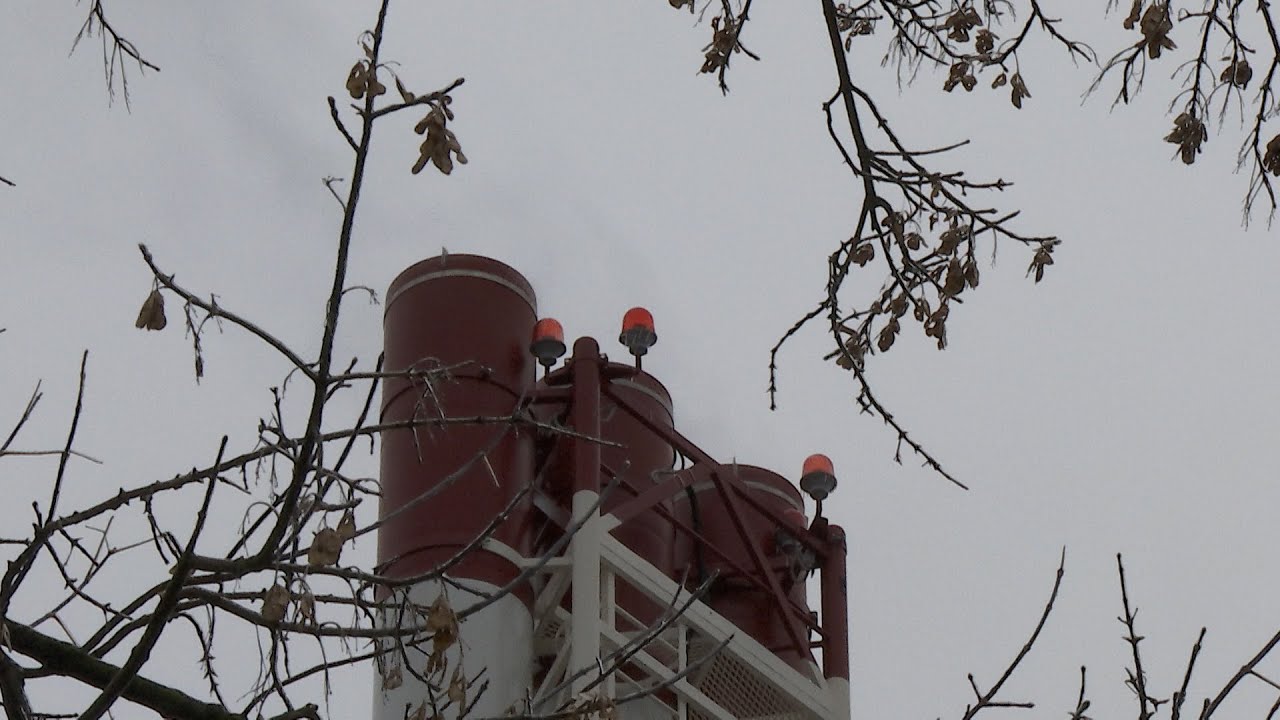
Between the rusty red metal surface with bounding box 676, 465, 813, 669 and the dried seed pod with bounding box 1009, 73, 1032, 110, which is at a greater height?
the rusty red metal surface with bounding box 676, 465, 813, 669

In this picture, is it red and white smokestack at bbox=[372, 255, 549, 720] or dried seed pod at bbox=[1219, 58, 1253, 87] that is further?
red and white smokestack at bbox=[372, 255, 549, 720]

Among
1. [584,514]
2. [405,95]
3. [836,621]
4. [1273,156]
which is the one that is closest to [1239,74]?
[1273,156]

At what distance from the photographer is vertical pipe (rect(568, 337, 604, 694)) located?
14.0 meters

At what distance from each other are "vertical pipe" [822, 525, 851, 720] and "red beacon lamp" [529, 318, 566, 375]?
2771mm

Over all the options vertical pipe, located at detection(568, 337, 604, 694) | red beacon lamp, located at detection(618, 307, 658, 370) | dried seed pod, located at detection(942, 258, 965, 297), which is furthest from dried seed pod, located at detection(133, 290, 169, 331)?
red beacon lamp, located at detection(618, 307, 658, 370)

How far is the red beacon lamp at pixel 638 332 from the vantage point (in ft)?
51.4

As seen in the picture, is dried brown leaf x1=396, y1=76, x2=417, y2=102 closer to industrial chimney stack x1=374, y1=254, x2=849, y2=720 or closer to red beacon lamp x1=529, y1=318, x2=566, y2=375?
industrial chimney stack x1=374, y1=254, x2=849, y2=720

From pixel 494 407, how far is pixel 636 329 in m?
1.29

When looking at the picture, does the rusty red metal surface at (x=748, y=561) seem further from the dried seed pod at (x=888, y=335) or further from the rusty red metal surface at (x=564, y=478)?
the dried seed pod at (x=888, y=335)

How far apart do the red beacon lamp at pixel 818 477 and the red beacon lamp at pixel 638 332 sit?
1700mm

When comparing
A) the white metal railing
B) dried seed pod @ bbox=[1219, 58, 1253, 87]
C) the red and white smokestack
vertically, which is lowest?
dried seed pod @ bbox=[1219, 58, 1253, 87]

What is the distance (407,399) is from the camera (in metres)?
15.3

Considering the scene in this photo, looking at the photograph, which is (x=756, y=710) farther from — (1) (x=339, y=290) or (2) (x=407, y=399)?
(1) (x=339, y=290)

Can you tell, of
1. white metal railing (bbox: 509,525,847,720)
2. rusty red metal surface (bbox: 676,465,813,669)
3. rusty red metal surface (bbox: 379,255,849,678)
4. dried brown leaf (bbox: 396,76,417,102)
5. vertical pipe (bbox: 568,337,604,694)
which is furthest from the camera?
rusty red metal surface (bbox: 676,465,813,669)
